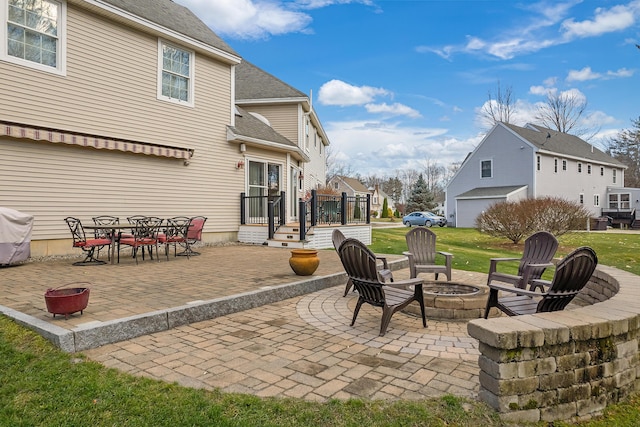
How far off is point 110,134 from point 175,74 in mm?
2809

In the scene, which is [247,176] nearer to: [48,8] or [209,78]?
[209,78]

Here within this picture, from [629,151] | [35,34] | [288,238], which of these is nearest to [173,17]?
[35,34]

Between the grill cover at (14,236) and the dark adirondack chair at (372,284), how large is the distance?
21.9ft

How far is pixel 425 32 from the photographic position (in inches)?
603

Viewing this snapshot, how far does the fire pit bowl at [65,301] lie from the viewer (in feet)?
11.7

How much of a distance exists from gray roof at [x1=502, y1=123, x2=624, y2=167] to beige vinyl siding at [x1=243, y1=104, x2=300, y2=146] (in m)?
19.5

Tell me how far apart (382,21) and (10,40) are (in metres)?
11.2

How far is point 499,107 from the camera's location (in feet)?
122

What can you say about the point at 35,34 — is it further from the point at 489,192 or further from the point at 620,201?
the point at 620,201

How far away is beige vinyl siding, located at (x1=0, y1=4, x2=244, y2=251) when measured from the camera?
7.93m

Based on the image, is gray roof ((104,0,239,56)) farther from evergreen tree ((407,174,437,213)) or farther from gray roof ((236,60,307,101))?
evergreen tree ((407,174,437,213))

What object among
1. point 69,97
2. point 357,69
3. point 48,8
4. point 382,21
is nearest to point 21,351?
point 69,97

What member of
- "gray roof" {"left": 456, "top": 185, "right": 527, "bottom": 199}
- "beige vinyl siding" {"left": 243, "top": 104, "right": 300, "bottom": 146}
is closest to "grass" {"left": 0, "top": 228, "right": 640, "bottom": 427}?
"beige vinyl siding" {"left": 243, "top": 104, "right": 300, "bottom": 146}

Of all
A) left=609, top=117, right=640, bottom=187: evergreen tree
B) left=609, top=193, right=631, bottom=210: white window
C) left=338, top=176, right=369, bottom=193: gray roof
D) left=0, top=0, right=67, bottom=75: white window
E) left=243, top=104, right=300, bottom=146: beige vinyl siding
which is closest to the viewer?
left=0, top=0, right=67, bottom=75: white window
